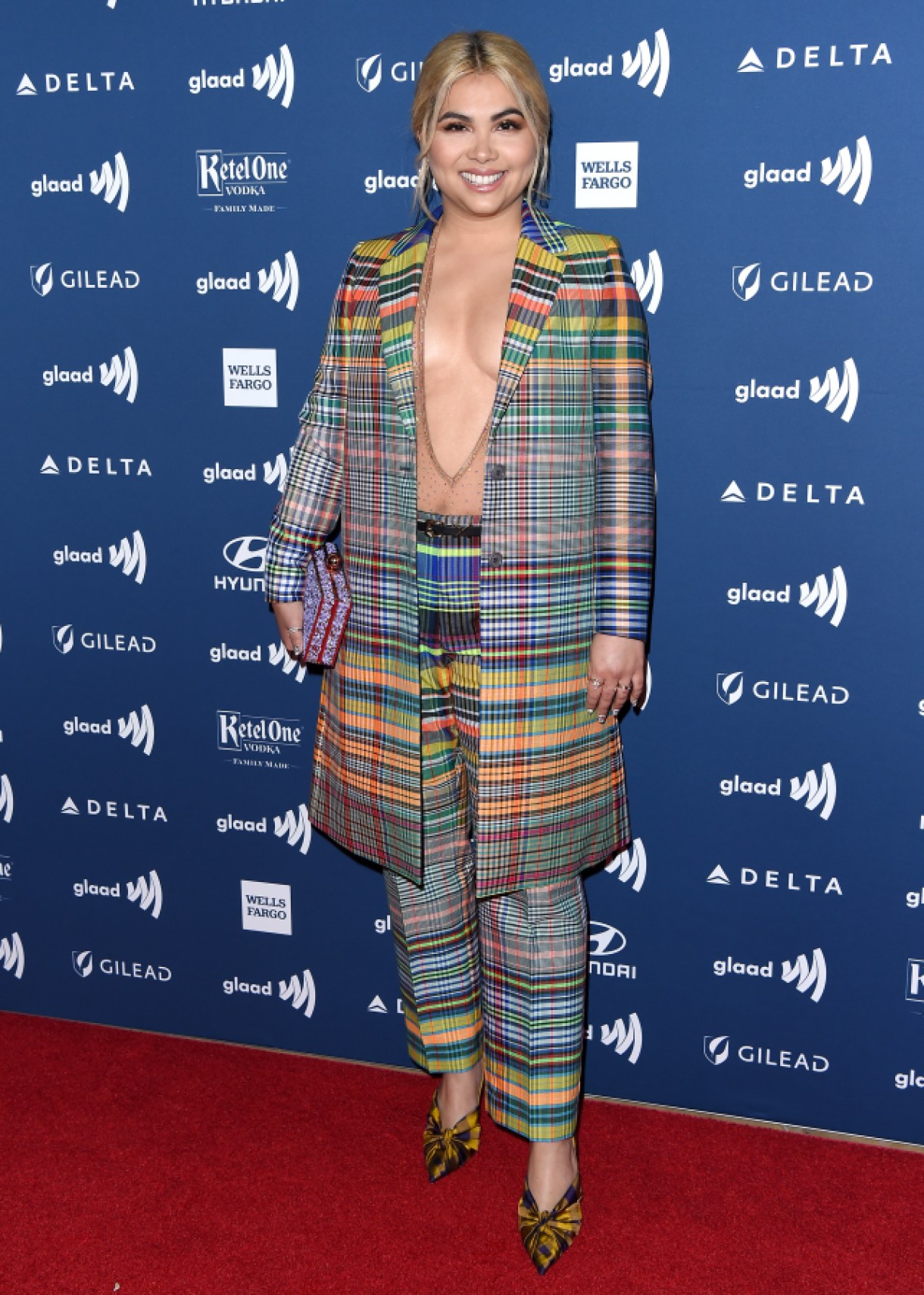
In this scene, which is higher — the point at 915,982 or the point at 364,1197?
the point at 915,982

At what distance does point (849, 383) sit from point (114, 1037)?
6.71 ft

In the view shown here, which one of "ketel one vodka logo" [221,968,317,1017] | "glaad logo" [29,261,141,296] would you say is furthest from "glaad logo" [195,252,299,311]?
"ketel one vodka logo" [221,968,317,1017]

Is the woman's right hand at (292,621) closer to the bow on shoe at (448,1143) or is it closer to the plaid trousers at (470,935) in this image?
the plaid trousers at (470,935)

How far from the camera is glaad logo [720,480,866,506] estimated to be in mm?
2182

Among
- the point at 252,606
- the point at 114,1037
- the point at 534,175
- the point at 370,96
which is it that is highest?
the point at 370,96

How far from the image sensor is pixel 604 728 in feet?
A: 7.04

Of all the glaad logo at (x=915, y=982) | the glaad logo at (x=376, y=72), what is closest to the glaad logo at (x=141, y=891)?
the glaad logo at (x=915, y=982)

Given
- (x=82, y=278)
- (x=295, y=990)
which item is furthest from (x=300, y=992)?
(x=82, y=278)

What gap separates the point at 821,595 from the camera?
2.23 metres

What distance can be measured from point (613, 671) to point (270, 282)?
990 millimetres

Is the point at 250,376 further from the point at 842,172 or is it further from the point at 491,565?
the point at 842,172

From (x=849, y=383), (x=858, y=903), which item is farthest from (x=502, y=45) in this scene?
(x=858, y=903)

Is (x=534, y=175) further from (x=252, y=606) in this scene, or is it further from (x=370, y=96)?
(x=252, y=606)

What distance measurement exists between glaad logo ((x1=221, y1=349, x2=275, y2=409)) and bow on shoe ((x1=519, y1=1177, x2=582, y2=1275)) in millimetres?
1516
